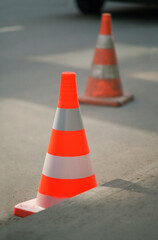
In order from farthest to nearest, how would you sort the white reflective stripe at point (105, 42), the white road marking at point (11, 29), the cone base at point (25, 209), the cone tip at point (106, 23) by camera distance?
the white road marking at point (11, 29), the white reflective stripe at point (105, 42), the cone tip at point (106, 23), the cone base at point (25, 209)

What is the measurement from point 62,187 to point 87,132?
173cm

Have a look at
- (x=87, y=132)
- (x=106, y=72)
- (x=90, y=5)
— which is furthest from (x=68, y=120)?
(x=90, y=5)

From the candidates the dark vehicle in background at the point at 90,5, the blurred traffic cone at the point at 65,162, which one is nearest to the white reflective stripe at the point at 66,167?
the blurred traffic cone at the point at 65,162

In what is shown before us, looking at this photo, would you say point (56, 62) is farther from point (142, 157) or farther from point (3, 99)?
point (142, 157)

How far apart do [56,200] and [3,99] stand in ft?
9.85

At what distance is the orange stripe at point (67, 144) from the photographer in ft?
10.1

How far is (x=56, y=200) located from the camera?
120 inches

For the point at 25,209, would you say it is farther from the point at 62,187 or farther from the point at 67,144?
the point at 67,144

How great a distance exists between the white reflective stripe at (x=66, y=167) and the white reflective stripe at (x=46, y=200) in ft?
0.42

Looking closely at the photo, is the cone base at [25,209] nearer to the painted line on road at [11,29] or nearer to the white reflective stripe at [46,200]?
the white reflective stripe at [46,200]

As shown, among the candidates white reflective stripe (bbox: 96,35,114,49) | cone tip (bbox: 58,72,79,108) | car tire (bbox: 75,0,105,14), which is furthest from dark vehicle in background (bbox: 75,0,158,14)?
cone tip (bbox: 58,72,79,108)

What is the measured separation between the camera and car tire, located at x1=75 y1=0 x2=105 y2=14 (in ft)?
46.7

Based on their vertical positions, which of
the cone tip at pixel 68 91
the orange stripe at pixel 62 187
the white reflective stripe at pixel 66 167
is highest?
the cone tip at pixel 68 91

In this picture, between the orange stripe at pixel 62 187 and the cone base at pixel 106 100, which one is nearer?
the orange stripe at pixel 62 187
